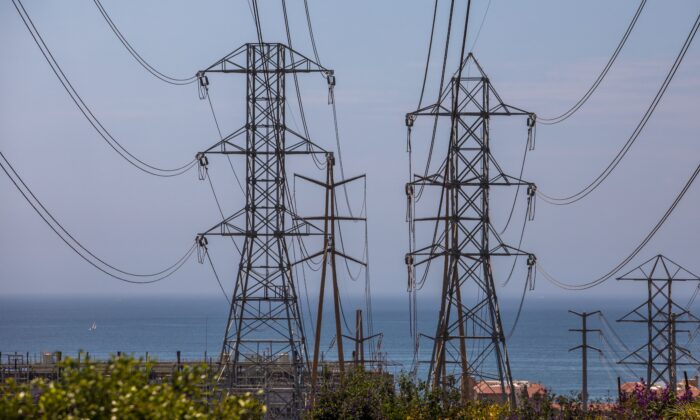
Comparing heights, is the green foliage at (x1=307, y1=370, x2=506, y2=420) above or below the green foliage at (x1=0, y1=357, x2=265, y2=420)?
above

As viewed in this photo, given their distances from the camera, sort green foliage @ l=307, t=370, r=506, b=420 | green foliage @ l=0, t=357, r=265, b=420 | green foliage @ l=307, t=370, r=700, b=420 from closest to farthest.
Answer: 1. green foliage @ l=0, t=357, r=265, b=420
2. green foliage @ l=307, t=370, r=700, b=420
3. green foliage @ l=307, t=370, r=506, b=420

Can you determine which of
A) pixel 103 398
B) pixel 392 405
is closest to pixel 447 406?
pixel 392 405

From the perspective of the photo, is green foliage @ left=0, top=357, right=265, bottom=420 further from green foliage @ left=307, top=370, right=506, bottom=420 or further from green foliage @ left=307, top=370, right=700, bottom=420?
green foliage @ left=307, top=370, right=506, bottom=420

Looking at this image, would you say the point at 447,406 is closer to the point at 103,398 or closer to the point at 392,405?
the point at 392,405

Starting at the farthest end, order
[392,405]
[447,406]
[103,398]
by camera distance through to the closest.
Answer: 1. [392,405]
2. [447,406]
3. [103,398]

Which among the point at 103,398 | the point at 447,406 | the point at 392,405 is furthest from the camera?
the point at 392,405

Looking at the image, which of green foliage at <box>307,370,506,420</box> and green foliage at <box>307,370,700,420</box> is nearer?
green foliage at <box>307,370,700,420</box>

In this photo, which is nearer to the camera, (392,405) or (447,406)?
(447,406)

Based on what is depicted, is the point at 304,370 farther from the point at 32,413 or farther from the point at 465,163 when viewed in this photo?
the point at 32,413

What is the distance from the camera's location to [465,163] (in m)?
48.0

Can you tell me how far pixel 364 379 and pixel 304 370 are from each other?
20369 mm

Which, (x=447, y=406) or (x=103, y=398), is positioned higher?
(x=447, y=406)

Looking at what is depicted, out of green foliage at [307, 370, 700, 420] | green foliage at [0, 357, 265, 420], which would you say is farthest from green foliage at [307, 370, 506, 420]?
green foliage at [0, 357, 265, 420]

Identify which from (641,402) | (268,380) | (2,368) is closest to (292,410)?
(268,380)
